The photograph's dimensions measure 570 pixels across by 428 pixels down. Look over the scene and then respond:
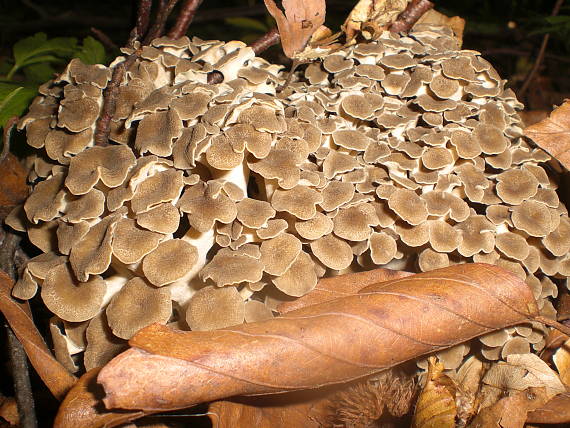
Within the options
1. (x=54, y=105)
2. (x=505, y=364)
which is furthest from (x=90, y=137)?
(x=505, y=364)

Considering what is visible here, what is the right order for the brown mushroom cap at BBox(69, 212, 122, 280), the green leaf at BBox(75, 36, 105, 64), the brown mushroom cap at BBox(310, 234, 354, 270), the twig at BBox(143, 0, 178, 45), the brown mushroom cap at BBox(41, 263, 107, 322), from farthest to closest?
the green leaf at BBox(75, 36, 105, 64)
the twig at BBox(143, 0, 178, 45)
the brown mushroom cap at BBox(310, 234, 354, 270)
the brown mushroom cap at BBox(41, 263, 107, 322)
the brown mushroom cap at BBox(69, 212, 122, 280)

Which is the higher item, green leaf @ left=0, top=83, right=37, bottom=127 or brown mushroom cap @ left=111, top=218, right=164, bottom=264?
green leaf @ left=0, top=83, right=37, bottom=127

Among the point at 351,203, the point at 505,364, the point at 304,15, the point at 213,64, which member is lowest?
the point at 505,364

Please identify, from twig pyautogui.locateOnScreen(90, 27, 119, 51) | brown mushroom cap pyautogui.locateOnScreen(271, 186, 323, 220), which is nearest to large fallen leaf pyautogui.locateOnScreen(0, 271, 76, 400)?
brown mushroom cap pyautogui.locateOnScreen(271, 186, 323, 220)

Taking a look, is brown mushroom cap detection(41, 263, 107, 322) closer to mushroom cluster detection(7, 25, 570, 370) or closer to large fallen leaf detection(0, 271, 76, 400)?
mushroom cluster detection(7, 25, 570, 370)

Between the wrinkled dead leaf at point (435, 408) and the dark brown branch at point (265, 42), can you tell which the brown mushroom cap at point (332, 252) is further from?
the dark brown branch at point (265, 42)

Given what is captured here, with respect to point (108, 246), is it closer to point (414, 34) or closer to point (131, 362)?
point (131, 362)

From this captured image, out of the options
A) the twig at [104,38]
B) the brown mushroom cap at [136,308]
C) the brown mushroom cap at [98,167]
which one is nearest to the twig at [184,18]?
the twig at [104,38]
